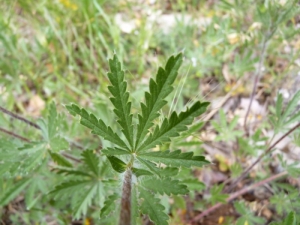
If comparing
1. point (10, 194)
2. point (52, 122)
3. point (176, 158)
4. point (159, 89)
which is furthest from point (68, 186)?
point (159, 89)

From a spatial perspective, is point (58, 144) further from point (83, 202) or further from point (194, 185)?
point (194, 185)

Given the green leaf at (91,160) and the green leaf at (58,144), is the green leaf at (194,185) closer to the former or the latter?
the green leaf at (91,160)

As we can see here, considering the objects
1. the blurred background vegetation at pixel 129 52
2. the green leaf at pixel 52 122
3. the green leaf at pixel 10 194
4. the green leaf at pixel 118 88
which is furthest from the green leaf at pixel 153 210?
the blurred background vegetation at pixel 129 52

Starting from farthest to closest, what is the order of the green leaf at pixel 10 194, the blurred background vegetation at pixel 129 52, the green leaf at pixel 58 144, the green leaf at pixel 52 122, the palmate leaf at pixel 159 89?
the blurred background vegetation at pixel 129 52
the green leaf at pixel 10 194
the green leaf at pixel 52 122
the green leaf at pixel 58 144
the palmate leaf at pixel 159 89

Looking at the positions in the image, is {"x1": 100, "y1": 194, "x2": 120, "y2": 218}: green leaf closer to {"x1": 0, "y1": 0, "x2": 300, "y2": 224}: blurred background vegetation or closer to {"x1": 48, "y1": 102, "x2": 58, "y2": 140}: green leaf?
{"x1": 48, "y1": 102, "x2": 58, "y2": 140}: green leaf

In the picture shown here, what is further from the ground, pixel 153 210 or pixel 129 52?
pixel 129 52
